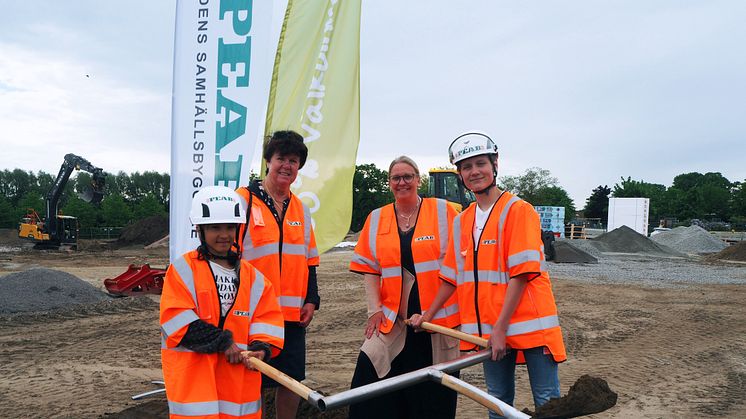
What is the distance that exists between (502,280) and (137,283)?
1207cm

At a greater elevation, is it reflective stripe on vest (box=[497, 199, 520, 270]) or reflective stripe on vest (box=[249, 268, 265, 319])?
reflective stripe on vest (box=[497, 199, 520, 270])

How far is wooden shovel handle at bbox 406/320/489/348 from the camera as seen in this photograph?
134 inches

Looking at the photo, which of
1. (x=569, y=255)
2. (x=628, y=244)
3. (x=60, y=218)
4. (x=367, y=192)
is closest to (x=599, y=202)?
(x=367, y=192)

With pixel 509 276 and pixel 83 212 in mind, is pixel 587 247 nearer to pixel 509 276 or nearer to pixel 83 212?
pixel 509 276

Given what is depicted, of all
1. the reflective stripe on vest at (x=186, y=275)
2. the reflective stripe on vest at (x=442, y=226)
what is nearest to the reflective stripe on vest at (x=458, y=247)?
the reflective stripe on vest at (x=442, y=226)

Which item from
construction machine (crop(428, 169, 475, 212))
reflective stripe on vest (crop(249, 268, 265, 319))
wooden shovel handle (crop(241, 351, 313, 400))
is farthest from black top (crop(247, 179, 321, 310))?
construction machine (crop(428, 169, 475, 212))

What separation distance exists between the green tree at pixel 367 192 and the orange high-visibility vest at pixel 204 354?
53.1 metres

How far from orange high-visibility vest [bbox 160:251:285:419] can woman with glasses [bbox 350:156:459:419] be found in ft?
3.34

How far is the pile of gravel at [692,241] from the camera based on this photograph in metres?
37.3

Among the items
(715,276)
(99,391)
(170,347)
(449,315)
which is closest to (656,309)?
(715,276)

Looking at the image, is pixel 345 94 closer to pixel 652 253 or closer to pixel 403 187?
pixel 403 187

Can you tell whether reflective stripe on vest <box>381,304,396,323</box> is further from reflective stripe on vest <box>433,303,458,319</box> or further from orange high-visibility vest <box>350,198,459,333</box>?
reflective stripe on vest <box>433,303,458,319</box>

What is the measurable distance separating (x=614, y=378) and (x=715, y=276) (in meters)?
16.0

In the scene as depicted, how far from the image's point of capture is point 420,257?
13.1 feet
